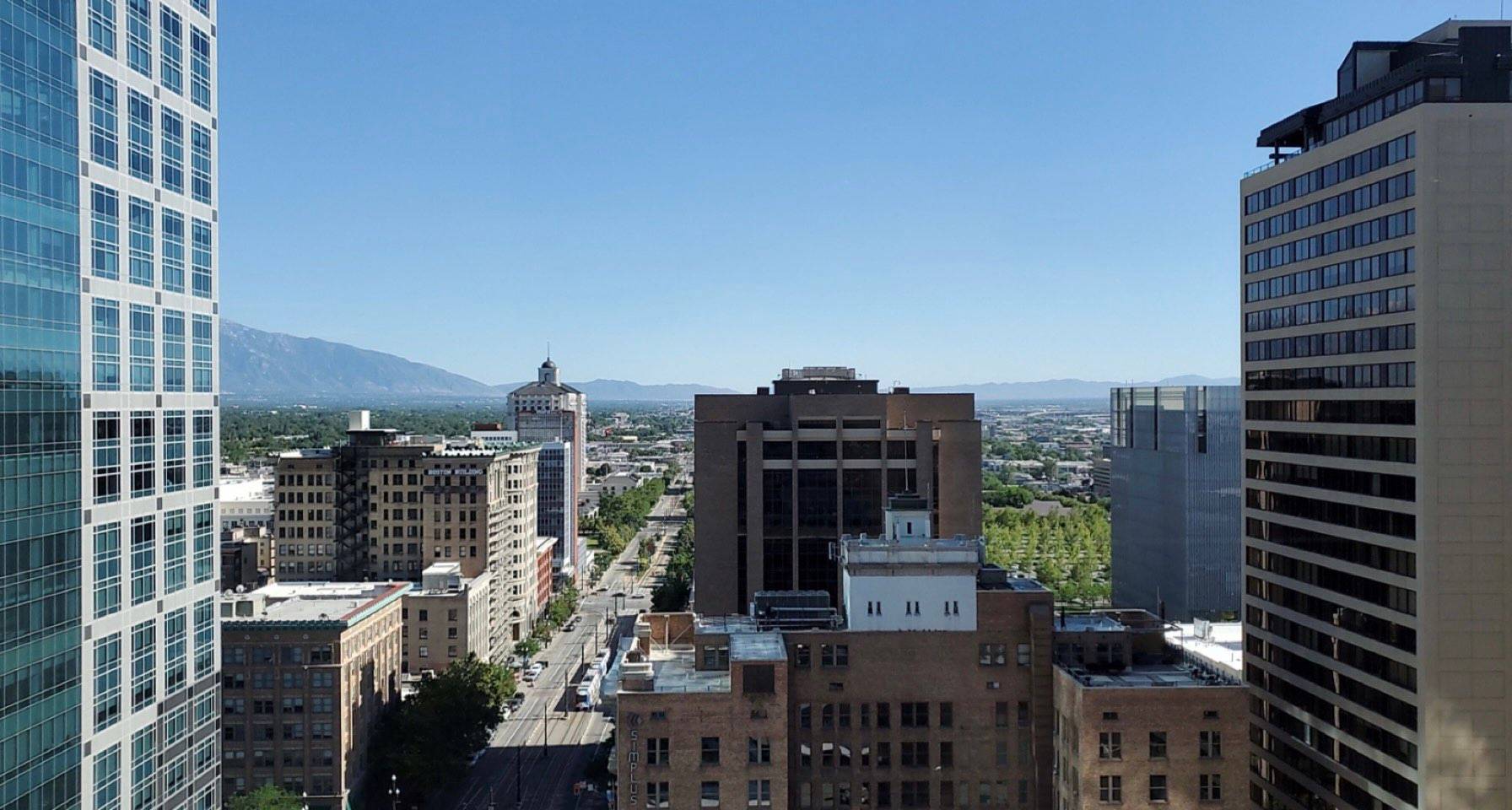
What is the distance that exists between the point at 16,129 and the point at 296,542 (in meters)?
117

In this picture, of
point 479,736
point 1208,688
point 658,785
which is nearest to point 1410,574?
point 1208,688

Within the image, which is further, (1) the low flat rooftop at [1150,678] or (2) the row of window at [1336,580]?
(2) the row of window at [1336,580]

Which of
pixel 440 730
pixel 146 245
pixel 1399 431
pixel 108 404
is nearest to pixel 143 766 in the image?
pixel 108 404

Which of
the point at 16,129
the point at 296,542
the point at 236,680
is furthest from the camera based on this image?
the point at 296,542

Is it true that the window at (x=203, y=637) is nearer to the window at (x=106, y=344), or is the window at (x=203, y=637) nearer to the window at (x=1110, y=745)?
the window at (x=106, y=344)

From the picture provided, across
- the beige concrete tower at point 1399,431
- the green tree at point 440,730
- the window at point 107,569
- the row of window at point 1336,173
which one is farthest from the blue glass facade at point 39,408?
the row of window at point 1336,173

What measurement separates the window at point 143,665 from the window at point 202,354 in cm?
1477

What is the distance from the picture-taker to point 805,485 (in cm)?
10512

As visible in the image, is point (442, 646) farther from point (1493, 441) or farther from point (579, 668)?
point (1493, 441)

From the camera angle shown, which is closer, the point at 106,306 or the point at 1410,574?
the point at 106,306

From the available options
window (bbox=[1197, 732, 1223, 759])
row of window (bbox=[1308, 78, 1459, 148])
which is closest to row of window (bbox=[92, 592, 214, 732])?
window (bbox=[1197, 732, 1223, 759])

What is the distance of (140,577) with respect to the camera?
59344mm

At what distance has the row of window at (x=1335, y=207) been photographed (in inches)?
2445

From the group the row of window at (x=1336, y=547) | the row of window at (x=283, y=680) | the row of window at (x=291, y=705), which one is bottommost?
the row of window at (x=291, y=705)
